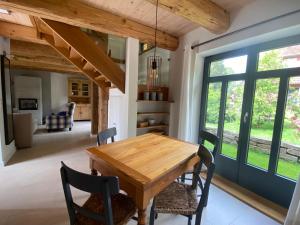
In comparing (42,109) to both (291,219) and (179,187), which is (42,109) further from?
(291,219)

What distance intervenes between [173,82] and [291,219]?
2.63 meters

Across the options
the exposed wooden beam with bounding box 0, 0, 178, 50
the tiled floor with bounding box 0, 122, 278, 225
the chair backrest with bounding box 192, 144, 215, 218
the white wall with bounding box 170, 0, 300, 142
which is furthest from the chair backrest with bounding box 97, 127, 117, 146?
the exposed wooden beam with bounding box 0, 0, 178, 50

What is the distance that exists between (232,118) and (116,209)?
2.24 meters

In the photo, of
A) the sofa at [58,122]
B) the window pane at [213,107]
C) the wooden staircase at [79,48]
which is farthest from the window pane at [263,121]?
the sofa at [58,122]

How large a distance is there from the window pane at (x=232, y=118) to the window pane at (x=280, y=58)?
371mm

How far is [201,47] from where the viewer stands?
2.78m

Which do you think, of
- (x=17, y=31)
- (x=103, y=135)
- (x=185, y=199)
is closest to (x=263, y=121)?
(x=185, y=199)

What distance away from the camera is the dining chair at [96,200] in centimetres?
94

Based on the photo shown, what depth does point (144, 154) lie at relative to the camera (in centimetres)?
160

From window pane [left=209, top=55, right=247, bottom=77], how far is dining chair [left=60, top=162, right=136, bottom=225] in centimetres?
240

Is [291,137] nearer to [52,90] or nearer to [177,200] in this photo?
[177,200]

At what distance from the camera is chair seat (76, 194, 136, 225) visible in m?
1.15

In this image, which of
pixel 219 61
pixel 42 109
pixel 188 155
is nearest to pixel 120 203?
pixel 188 155

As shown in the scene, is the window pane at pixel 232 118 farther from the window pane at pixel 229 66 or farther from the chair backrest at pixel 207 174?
the chair backrest at pixel 207 174
